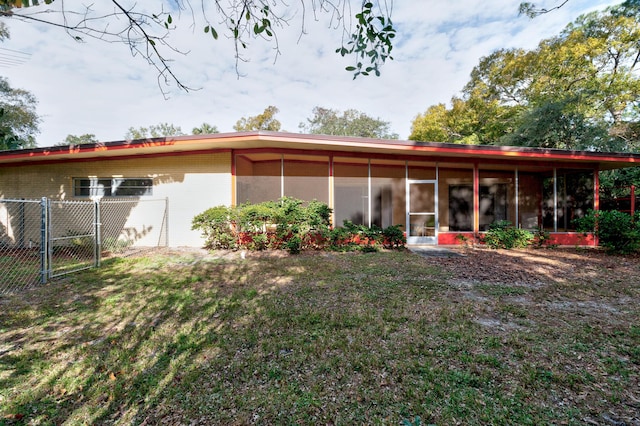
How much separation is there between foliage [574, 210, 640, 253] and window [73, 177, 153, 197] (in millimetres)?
13283

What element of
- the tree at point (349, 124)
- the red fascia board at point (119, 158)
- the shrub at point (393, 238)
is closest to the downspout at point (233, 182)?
the red fascia board at point (119, 158)

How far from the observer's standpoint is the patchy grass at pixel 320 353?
1911mm

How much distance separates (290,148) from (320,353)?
668 centimetres

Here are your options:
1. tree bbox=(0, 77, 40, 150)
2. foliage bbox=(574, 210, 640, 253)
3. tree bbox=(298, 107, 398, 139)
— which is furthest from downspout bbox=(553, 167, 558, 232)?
tree bbox=(0, 77, 40, 150)

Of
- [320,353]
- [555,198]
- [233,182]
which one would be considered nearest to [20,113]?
[233,182]

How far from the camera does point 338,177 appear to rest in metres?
9.27

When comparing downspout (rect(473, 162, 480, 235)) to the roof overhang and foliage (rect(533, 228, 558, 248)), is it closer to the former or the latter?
the roof overhang

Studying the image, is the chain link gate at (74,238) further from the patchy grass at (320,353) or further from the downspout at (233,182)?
the downspout at (233,182)

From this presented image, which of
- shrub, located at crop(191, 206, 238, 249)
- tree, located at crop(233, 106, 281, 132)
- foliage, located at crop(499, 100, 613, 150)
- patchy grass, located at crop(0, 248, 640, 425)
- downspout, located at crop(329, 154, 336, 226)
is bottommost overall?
patchy grass, located at crop(0, 248, 640, 425)

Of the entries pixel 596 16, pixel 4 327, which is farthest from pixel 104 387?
pixel 596 16

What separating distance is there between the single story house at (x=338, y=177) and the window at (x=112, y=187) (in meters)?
0.03

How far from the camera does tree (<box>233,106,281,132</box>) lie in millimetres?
28047

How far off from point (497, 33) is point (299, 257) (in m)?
8.14

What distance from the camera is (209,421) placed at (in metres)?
1.80
